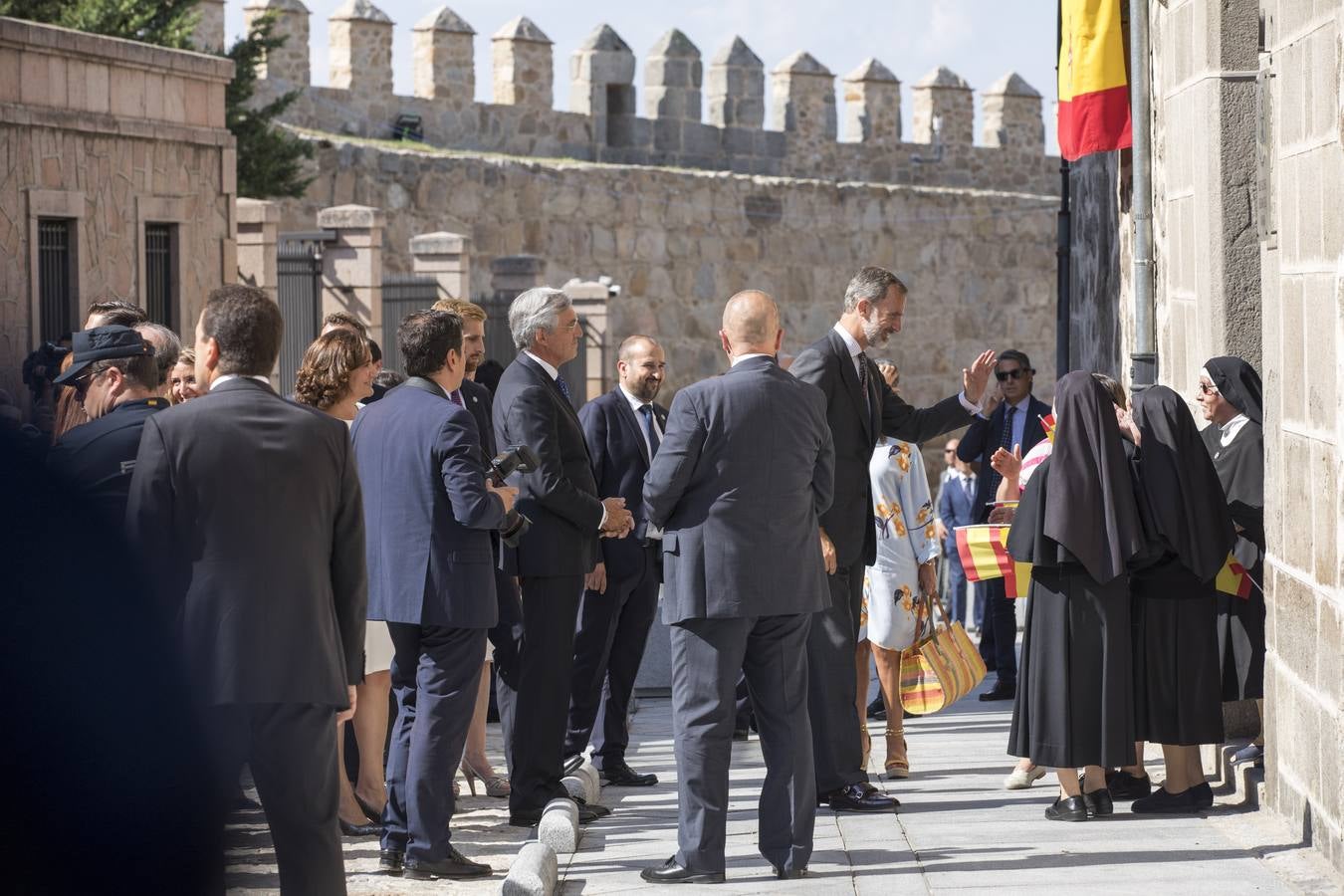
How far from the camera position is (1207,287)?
765cm

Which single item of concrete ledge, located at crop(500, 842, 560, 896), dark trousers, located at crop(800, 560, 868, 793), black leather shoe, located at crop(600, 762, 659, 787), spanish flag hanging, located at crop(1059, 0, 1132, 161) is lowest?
black leather shoe, located at crop(600, 762, 659, 787)

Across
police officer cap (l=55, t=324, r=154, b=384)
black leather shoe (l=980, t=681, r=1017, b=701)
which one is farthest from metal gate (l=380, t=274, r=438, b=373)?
police officer cap (l=55, t=324, r=154, b=384)

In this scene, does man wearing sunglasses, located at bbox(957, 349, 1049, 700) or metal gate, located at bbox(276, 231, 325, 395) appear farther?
metal gate, located at bbox(276, 231, 325, 395)

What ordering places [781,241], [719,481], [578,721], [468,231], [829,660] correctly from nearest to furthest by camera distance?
[719,481]
[829,660]
[578,721]
[468,231]
[781,241]

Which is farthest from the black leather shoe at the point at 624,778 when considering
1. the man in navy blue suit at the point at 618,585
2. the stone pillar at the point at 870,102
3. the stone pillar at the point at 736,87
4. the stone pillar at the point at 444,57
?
the stone pillar at the point at 870,102

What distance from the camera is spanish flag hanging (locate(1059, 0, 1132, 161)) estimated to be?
31.6 ft

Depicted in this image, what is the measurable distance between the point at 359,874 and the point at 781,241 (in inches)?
714

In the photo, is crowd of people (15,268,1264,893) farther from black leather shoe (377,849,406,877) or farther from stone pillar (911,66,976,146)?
stone pillar (911,66,976,146)

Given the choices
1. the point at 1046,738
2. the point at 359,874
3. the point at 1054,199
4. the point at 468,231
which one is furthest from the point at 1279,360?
the point at 1054,199

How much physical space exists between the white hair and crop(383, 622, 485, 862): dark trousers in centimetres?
120

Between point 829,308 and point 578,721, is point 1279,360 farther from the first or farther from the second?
point 829,308

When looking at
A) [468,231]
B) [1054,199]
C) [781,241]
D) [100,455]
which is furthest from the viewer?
[1054,199]

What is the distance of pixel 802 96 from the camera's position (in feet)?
84.7

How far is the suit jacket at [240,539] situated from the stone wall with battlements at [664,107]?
15.5 m
